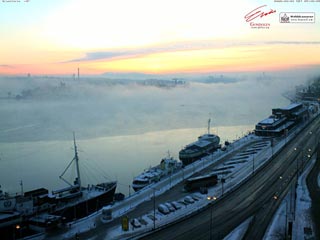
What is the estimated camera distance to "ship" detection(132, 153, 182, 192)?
27.4 meters

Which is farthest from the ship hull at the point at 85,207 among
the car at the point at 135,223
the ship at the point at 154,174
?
the car at the point at 135,223

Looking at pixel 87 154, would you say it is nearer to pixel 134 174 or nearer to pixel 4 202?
pixel 134 174

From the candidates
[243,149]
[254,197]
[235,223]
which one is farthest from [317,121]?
[235,223]

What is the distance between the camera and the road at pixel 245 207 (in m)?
16.6

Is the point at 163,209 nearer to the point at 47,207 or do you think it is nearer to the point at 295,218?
the point at 295,218

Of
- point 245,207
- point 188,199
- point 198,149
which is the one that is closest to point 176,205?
point 188,199

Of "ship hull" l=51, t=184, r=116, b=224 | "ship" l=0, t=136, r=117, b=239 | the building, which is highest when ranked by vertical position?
the building

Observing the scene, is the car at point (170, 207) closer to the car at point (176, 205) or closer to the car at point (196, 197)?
the car at point (176, 205)

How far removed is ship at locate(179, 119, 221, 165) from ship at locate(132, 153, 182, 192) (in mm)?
4194

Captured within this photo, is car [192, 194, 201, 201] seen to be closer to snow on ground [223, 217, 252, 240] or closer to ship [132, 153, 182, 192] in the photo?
snow on ground [223, 217, 252, 240]

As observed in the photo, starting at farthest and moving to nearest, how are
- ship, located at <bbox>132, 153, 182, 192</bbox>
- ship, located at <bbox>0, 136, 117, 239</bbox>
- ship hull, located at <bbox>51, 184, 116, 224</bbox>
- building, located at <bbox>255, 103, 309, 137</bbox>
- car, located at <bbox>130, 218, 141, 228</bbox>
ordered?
→ building, located at <bbox>255, 103, 309, 137</bbox> < ship, located at <bbox>132, 153, 182, 192</bbox> < ship hull, located at <bbox>51, 184, 116, 224</bbox> < ship, located at <bbox>0, 136, 117, 239</bbox> < car, located at <bbox>130, 218, 141, 228</bbox>

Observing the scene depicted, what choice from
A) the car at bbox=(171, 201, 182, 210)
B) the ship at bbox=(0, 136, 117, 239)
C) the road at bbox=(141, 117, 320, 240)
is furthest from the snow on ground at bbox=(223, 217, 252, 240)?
the ship at bbox=(0, 136, 117, 239)

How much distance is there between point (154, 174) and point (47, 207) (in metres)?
9.58

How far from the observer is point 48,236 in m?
17.3
